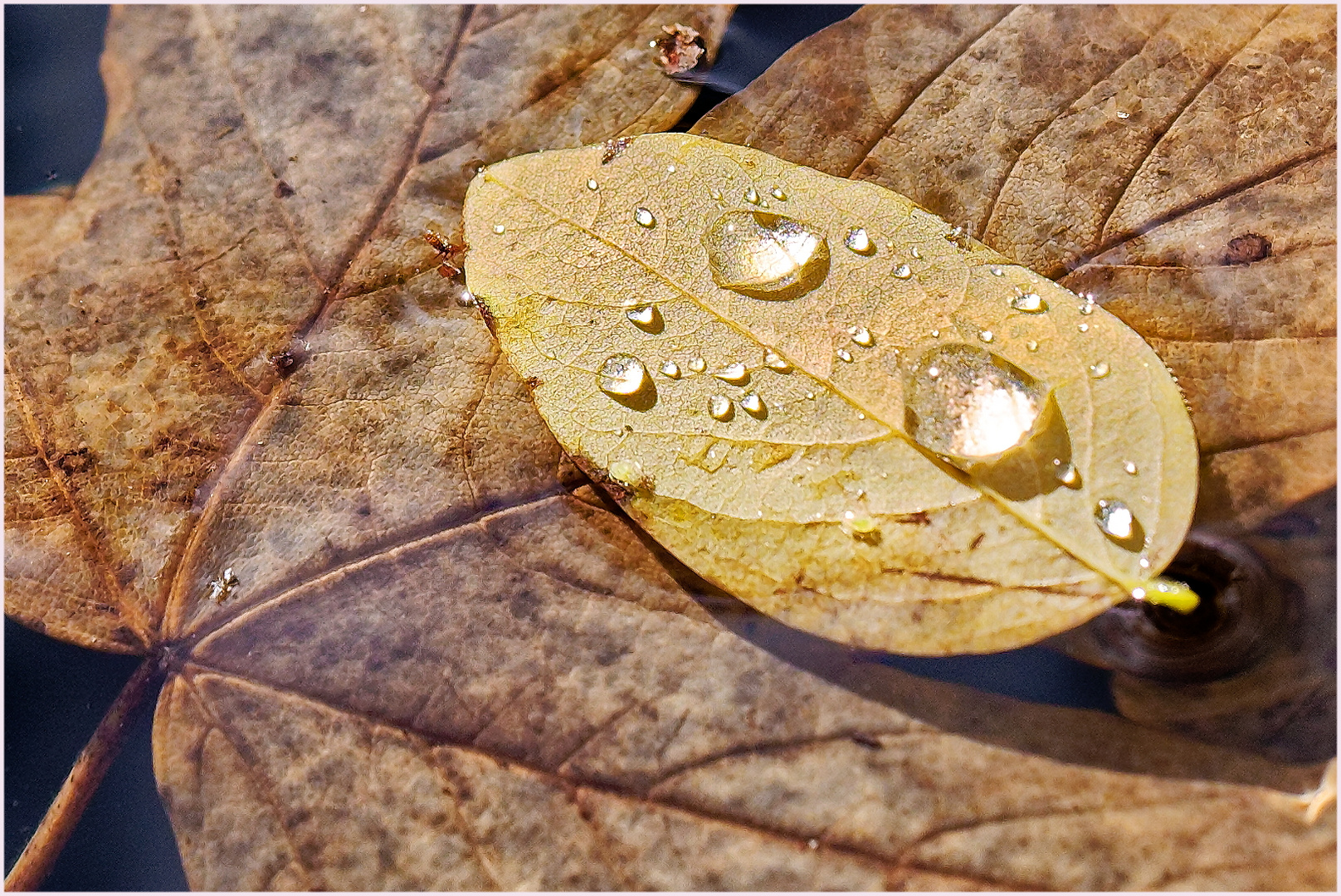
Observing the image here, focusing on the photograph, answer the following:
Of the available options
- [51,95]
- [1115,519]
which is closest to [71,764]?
[51,95]

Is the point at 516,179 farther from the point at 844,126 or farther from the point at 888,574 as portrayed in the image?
the point at 888,574

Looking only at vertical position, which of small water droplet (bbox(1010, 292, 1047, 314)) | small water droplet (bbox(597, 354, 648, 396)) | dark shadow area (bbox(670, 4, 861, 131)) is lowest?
small water droplet (bbox(597, 354, 648, 396))

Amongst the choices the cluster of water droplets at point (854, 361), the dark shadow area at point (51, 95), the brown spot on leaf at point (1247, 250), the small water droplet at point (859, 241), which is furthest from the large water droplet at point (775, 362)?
the dark shadow area at point (51, 95)

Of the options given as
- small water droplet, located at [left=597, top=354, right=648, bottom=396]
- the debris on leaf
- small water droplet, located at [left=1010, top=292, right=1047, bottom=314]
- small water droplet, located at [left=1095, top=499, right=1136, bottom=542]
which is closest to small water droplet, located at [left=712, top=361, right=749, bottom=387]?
small water droplet, located at [left=597, top=354, right=648, bottom=396]

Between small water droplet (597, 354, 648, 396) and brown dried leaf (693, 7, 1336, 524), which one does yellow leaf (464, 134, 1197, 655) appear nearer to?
small water droplet (597, 354, 648, 396)

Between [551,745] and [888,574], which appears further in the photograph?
[551,745]

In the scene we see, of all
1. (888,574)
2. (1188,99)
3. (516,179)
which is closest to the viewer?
(888,574)

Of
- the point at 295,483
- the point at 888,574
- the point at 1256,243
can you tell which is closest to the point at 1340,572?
the point at 1256,243
